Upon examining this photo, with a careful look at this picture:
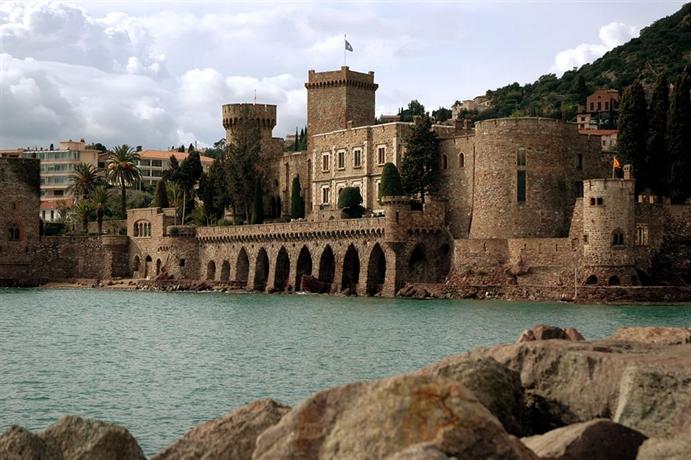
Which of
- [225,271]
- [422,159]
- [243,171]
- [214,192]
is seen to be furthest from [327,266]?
[214,192]

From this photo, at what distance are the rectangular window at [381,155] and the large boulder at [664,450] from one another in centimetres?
6209

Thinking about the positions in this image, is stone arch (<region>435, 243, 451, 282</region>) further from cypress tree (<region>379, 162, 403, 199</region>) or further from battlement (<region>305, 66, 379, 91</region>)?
battlement (<region>305, 66, 379, 91</region>)

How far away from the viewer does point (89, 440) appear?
13.5 m

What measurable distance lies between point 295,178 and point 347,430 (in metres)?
70.9

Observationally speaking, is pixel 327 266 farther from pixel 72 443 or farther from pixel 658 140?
pixel 72 443

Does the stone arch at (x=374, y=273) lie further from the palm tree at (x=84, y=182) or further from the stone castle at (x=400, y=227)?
the palm tree at (x=84, y=182)

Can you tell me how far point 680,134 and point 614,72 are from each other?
9471 cm

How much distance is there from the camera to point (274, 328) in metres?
45.3

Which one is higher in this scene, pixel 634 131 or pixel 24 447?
pixel 634 131

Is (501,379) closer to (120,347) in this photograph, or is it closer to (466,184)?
(120,347)

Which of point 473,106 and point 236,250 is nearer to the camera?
point 236,250

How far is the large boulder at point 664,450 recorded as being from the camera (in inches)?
432

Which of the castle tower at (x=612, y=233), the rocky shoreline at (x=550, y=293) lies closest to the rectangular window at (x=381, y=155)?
the rocky shoreline at (x=550, y=293)

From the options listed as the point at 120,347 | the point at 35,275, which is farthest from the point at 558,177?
the point at 35,275
